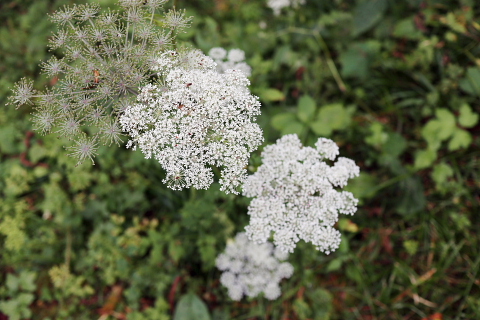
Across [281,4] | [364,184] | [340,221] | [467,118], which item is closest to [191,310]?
[340,221]

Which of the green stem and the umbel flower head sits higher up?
the umbel flower head

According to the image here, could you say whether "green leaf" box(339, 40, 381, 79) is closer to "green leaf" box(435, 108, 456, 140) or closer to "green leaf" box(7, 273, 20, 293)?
"green leaf" box(435, 108, 456, 140)

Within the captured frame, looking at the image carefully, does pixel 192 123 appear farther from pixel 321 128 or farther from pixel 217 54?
pixel 321 128

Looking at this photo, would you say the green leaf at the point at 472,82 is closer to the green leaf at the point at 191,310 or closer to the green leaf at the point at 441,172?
the green leaf at the point at 441,172

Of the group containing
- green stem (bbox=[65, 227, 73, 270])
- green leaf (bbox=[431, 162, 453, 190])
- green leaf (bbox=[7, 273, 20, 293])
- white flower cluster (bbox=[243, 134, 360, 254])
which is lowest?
green leaf (bbox=[7, 273, 20, 293])

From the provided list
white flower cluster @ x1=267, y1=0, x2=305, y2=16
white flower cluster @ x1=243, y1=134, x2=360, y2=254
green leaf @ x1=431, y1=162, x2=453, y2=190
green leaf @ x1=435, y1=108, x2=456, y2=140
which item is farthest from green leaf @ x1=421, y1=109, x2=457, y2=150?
white flower cluster @ x1=267, y1=0, x2=305, y2=16

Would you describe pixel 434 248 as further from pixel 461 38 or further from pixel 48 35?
pixel 48 35
